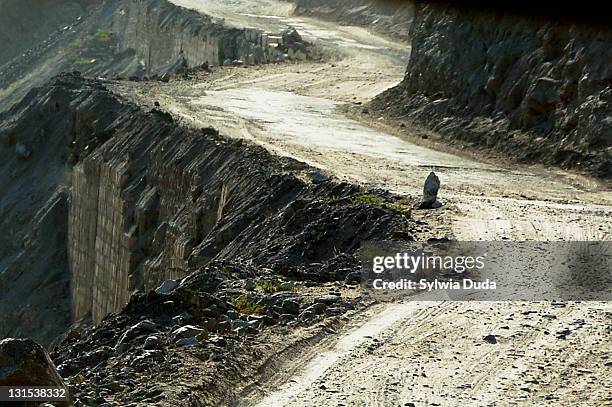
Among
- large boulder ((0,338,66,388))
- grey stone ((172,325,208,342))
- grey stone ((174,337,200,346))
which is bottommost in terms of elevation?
grey stone ((172,325,208,342))

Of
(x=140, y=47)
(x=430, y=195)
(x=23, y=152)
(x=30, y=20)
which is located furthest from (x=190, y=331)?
(x=30, y=20)

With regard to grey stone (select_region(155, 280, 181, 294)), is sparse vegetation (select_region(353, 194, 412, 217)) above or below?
above

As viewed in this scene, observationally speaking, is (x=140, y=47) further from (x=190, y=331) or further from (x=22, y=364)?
(x=22, y=364)

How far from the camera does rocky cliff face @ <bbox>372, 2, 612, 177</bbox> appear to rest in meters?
21.5

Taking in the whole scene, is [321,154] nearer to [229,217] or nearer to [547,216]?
[229,217]

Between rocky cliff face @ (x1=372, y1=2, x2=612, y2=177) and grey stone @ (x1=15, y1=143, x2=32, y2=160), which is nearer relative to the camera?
rocky cliff face @ (x1=372, y1=2, x2=612, y2=177)

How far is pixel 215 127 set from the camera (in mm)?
25562

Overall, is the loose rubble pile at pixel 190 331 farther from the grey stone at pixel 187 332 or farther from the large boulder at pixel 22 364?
the large boulder at pixel 22 364

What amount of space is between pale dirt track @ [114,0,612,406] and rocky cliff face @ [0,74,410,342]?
80cm

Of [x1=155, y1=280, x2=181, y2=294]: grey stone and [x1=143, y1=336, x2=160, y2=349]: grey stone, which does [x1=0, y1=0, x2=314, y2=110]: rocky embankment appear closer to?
[x1=155, y1=280, x2=181, y2=294]: grey stone

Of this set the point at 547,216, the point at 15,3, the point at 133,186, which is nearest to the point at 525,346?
the point at 547,216

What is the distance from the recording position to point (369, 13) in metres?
50.1

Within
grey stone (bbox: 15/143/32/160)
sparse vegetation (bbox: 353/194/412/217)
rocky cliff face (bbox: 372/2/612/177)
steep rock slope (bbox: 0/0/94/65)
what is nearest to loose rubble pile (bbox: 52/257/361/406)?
sparse vegetation (bbox: 353/194/412/217)

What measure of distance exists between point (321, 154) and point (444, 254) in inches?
331
